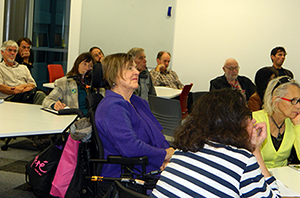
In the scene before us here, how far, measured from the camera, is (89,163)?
193 cm

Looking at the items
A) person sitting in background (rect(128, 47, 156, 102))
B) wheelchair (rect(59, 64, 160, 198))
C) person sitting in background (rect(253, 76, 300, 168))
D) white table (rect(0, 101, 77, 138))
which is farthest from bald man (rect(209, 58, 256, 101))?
wheelchair (rect(59, 64, 160, 198))

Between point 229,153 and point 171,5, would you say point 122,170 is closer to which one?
point 229,153

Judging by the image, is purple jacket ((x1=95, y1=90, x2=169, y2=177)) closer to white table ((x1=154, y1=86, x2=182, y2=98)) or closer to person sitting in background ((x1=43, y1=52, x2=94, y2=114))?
person sitting in background ((x1=43, y1=52, x2=94, y2=114))

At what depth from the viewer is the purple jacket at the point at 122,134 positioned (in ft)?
6.55

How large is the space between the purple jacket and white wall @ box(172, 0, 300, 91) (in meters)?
5.54

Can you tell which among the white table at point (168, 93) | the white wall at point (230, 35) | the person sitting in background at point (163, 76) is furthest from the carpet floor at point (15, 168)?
the white wall at point (230, 35)

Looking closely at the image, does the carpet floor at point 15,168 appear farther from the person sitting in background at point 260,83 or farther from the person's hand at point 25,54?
the person sitting in background at point 260,83

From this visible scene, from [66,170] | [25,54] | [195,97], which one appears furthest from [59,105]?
[25,54]

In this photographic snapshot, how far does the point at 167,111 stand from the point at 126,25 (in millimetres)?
4372

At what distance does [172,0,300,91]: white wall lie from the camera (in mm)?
7008

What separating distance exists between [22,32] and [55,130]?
5.45m

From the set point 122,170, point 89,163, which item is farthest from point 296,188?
point 89,163

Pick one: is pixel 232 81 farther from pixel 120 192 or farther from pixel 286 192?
pixel 120 192

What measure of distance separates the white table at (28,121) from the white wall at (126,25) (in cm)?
458
